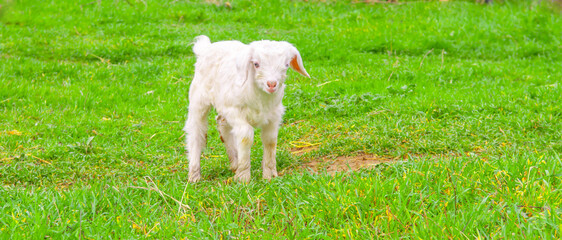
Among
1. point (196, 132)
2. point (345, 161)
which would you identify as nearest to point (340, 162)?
point (345, 161)

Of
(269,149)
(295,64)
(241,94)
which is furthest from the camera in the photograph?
(269,149)

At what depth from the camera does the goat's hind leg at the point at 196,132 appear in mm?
5654

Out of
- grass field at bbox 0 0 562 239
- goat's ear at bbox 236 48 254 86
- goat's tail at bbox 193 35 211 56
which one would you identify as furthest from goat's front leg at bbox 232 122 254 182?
goat's tail at bbox 193 35 211 56

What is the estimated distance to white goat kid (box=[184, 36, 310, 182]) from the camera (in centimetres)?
480

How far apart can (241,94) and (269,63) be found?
47 cm

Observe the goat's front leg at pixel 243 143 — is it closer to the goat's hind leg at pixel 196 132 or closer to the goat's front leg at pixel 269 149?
the goat's front leg at pixel 269 149

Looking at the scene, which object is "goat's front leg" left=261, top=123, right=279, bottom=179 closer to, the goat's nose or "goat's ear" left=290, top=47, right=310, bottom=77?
"goat's ear" left=290, top=47, right=310, bottom=77

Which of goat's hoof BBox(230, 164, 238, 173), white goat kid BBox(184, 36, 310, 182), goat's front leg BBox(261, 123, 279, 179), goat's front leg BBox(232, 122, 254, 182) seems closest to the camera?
white goat kid BBox(184, 36, 310, 182)

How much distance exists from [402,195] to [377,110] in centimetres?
387

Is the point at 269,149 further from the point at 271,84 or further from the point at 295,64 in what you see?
the point at 271,84

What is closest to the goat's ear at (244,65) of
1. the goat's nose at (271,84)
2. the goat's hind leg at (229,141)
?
the goat's nose at (271,84)

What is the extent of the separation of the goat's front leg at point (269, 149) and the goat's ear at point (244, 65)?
0.59 meters

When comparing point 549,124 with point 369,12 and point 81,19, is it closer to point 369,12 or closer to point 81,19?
point 369,12

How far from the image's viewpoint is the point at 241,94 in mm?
5078
